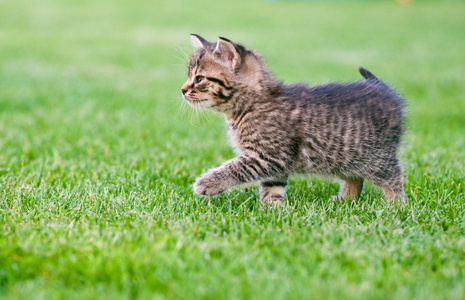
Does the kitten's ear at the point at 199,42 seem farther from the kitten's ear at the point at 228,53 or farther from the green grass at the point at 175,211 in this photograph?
the kitten's ear at the point at 228,53

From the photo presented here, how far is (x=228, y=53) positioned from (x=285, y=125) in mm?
676

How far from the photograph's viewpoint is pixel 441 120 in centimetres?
690

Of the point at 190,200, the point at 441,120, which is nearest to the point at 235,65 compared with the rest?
the point at 190,200

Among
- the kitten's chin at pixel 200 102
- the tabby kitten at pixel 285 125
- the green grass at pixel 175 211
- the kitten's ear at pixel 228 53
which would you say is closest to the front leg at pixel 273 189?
the tabby kitten at pixel 285 125

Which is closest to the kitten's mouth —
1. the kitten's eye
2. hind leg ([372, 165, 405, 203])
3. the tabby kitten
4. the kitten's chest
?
the tabby kitten

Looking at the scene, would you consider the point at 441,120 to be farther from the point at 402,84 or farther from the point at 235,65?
the point at 235,65

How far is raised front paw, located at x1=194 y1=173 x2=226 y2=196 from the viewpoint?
3.36 metres

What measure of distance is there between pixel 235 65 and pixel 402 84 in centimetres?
684

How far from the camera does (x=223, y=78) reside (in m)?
3.56

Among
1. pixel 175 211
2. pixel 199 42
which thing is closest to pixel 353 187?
pixel 175 211

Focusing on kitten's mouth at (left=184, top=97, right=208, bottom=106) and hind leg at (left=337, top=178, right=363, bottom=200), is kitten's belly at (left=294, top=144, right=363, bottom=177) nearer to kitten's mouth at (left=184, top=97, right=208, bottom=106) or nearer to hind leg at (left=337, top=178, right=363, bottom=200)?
hind leg at (left=337, top=178, right=363, bottom=200)

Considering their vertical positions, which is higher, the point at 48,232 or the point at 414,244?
the point at 414,244

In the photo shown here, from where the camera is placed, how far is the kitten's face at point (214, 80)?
3.56 meters

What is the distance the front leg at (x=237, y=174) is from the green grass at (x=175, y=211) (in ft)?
0.45
